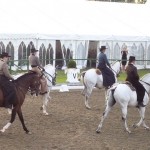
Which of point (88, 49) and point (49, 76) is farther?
point (88, 49)

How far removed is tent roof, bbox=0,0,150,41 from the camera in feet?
83.4

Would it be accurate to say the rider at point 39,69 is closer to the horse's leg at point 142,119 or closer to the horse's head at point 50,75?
the horse's head at point 50,75

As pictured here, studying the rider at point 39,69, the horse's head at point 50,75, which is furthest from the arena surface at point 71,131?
the horse's head at point 50,75

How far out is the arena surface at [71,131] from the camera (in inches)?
392

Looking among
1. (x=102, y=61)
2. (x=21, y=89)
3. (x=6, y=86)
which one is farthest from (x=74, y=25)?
(x=6, y=86)

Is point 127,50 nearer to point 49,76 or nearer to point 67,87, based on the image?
point 67,87


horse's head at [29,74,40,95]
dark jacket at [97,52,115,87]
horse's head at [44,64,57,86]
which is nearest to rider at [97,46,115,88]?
dark jacket at [97,52,115,87]

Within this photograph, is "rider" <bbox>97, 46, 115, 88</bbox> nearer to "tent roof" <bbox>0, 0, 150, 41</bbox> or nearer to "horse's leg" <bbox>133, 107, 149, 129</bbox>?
"horse's leg" <bbox>133, 107, 149, 129</bbox>

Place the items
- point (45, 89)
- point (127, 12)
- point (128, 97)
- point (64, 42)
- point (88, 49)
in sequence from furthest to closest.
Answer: point (127, 12), point (88, 49), point (64, 42), point (45, 89), point (128, 97)

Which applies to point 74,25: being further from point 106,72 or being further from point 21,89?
point 21,89

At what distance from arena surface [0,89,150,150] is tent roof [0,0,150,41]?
1004cm

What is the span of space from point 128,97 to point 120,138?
3.58ft

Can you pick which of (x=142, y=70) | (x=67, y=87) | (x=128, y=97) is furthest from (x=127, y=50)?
(x=128, y=97)

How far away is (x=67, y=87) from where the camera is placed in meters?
20.3
